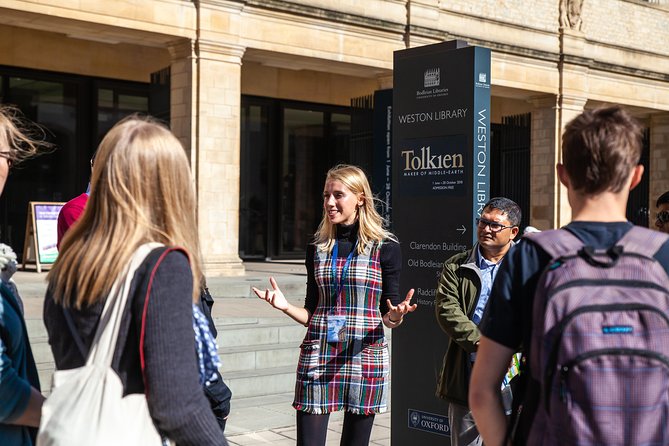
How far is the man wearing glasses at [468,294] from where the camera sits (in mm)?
4324

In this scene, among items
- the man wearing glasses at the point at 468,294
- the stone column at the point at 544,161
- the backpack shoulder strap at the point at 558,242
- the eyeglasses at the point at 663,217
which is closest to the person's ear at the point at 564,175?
the backpack shoulder strap at the point at 558,242

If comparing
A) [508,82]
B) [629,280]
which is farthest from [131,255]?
[508,82]

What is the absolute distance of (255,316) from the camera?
30.2ft

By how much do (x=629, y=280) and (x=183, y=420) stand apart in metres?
1.12

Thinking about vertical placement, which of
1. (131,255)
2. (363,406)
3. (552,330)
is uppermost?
(131,255)

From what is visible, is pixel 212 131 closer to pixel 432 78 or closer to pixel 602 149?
pixel 432 78

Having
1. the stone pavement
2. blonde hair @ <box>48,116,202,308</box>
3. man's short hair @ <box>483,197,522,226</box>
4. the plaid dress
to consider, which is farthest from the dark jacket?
the stone pavement

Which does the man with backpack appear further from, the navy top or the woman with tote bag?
the navy top

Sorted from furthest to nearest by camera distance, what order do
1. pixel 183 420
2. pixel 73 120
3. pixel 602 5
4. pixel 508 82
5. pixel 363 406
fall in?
1. pixel 602 5
2. pixel 508 82
3. pixel 73 120
4. pixel 363 406
5. pixel 183 420

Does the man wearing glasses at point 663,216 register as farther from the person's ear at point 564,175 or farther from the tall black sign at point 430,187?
the person's ear at point 564,175

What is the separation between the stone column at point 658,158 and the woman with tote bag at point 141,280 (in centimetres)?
2032

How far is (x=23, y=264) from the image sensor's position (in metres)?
12.4

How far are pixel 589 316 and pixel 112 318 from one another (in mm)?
1125

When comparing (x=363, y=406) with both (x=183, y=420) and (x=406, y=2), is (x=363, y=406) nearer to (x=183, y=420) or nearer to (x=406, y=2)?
(x=183, y=420)
